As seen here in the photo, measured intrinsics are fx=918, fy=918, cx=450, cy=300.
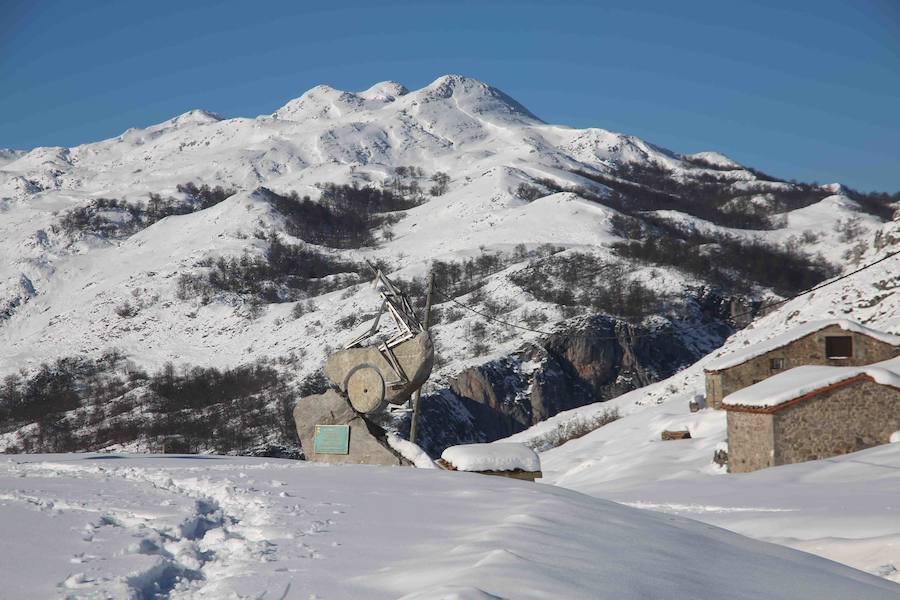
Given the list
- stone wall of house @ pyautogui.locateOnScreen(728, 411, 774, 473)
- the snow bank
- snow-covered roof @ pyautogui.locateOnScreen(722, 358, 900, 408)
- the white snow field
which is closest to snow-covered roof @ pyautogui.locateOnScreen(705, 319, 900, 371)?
snow-covered roof @ pyautogui.locateOnScreen(722, 358, 900, 408)

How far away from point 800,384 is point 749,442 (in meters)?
2.40

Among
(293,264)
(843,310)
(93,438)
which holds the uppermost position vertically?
(293,264)

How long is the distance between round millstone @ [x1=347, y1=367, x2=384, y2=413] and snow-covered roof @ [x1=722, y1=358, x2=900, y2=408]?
1371 cm

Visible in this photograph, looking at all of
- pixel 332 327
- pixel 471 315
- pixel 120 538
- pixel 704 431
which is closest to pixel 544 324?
pixel 471 315

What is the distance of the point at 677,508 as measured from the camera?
1762 cm

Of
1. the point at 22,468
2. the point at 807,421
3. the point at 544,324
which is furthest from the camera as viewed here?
the point at 544,324

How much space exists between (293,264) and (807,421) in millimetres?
102654

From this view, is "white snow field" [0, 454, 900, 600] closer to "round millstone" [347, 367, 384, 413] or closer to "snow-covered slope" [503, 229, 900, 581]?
"snow-covered slope" [503, 229, 900, 581]

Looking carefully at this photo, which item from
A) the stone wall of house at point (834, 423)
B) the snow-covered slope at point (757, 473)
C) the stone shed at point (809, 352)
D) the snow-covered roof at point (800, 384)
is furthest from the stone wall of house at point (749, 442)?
the stone shed at point (809, 352)

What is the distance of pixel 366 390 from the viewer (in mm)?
19266

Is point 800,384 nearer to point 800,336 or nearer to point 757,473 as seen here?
point 757,473

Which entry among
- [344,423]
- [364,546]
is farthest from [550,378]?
[364,546]

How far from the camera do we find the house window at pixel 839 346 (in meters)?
35.5

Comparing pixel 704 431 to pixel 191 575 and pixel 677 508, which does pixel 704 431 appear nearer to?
pixel 677 508
